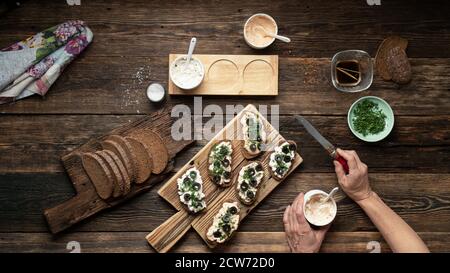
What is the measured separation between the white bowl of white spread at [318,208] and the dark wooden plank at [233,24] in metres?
0.93

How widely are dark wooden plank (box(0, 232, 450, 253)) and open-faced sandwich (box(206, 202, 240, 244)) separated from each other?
0.31 ft

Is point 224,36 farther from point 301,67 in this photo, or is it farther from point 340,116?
point 340,116

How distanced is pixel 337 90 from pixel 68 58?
1.76 m

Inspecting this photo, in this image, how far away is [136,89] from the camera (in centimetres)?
371

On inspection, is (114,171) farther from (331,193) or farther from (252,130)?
(331,193)

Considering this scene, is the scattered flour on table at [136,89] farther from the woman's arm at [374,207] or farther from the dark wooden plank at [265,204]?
the woman's arm at [374,207]

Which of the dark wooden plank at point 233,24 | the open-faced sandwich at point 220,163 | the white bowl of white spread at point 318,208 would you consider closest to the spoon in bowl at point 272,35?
the dark wooden plank at point 233,24

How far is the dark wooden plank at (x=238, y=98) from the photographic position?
12.1 feet

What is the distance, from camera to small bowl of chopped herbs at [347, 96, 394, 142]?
372 cm

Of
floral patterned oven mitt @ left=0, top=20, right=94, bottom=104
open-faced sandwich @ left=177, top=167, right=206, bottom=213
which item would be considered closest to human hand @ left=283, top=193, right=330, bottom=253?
open-faced sandwich @ left=177, top=167, right=206, bottom=213

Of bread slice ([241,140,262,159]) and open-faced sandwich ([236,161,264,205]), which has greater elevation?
bread slice ([241,140,262,159])

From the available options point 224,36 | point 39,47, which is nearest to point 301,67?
point 224,36

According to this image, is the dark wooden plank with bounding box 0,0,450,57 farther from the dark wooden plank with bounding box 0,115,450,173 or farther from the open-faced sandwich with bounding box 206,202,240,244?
the open-faced sandwich with bounding box 206,202,240,244

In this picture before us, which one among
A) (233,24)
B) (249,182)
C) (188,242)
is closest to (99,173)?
(188,242)
